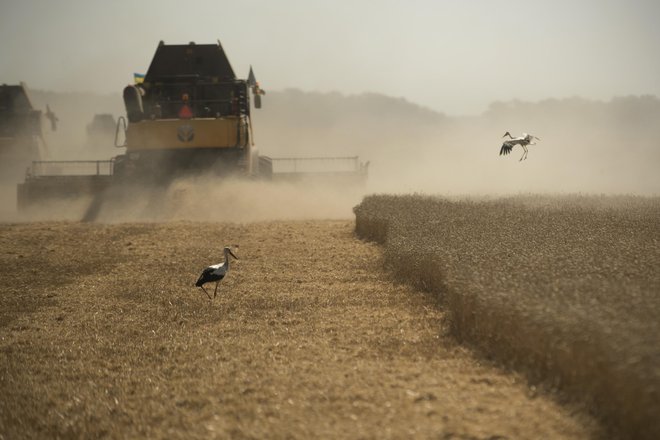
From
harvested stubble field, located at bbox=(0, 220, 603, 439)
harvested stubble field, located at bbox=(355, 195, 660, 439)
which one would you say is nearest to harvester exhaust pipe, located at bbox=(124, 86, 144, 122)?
harvested stubble field, located at bbox=(0, 220, 603, 439)

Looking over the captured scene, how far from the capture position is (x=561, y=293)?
6496 millimetres

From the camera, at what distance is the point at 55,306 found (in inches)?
405

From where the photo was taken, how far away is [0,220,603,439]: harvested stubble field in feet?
17.7

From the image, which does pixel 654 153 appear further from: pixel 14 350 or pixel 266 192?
pixel 14 350

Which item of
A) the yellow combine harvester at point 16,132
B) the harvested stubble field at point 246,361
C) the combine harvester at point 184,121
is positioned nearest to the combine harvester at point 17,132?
the yellow combine harvester at point 16,132

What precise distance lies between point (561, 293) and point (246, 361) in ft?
9.31

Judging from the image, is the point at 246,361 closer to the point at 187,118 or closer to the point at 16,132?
the point at 187,118

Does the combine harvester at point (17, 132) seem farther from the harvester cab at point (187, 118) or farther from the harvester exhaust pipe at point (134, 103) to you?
the harvester exhaust pipe at point (134, 103)

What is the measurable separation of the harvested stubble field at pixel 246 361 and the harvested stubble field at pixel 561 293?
0.24 m

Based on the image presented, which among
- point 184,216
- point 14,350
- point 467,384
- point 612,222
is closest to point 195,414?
point 467,384

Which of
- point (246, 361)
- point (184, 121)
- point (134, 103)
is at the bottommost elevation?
point (246, 361)

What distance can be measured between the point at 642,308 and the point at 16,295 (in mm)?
8553

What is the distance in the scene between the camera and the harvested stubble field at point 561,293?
188 inches

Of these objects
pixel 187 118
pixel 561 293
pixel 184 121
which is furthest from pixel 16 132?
pixel 561 293
